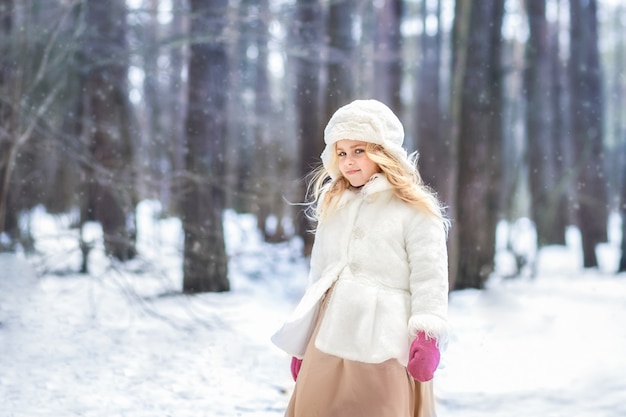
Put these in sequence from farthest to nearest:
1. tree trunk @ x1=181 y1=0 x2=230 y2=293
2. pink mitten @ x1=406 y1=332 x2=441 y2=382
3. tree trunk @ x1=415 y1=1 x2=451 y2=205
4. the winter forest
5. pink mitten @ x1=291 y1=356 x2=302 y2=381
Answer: tree trunk @ x1=415 y1=1 x2=451 y2=205 → tree trunk @ x1=181 y1=0 x2=230 y2=293 → the winter forest → pink mitten @ x1=291 y1=356 x2=302 y2=381 → pink mitten @ x1=406 y1=332 x2=441 y2=382

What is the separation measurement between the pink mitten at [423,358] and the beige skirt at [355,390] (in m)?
0.15

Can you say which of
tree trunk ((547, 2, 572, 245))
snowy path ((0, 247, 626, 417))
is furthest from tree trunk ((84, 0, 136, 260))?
tree trunk ((547, 2, 572, 245))

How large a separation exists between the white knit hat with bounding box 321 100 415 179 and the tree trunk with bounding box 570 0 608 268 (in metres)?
8.50

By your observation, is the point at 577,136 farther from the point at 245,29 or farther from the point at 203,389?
the point at 203,389

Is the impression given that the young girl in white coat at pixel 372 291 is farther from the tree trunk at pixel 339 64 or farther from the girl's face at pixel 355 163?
the tree trunk at pixel 339 64

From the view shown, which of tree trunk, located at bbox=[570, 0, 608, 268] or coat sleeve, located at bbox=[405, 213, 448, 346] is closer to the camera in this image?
coat sleeve, located at bbox=[405, 213, 448, 346]

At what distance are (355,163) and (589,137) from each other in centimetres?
888

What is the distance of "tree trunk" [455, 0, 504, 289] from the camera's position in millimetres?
8367

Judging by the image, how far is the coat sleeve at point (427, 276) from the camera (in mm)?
2180

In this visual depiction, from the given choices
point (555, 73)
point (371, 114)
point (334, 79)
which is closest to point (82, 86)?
point (334, 79)

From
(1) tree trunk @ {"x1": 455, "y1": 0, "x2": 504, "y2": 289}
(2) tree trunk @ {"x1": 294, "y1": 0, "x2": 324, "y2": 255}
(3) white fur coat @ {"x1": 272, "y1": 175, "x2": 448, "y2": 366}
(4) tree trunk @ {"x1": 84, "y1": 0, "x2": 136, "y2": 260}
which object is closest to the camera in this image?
(3) white fur coat @ {"x1": 272, "y1": 175, "x2": 448, "y2": 366}

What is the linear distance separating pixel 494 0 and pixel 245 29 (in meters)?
3.37

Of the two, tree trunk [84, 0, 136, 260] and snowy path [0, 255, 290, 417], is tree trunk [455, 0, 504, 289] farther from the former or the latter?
tree trunk [84, 0, 136, 260]

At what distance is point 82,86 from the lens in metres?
8.60
